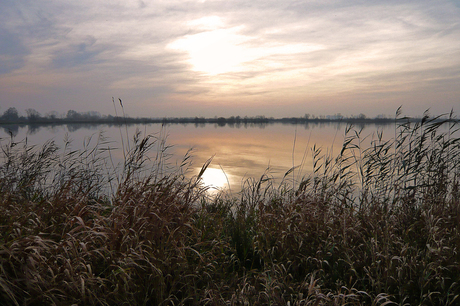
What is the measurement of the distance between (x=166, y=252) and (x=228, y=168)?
10663 mm

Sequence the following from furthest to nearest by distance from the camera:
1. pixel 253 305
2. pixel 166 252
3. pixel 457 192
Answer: pixel 457 192
pixel 166 252
pixel 253 305

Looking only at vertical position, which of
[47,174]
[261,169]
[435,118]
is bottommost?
[261,169]

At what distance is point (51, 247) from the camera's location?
103 inches

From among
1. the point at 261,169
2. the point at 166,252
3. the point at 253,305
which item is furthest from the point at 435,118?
the point at 261,169

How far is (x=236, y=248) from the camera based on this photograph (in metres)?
3.85

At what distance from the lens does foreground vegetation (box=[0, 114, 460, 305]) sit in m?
2.46

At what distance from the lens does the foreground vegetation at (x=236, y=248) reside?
2.46m

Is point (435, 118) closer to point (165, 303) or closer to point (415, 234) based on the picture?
point (415, 234)

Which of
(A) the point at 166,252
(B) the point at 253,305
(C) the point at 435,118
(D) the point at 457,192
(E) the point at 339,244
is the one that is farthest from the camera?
(C) the point at 435,118

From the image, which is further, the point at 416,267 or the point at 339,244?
the point at 339,244

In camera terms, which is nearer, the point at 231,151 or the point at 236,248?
the point at 236,248

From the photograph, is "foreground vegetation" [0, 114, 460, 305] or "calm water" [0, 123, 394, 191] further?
"calm water" [0, 123, 394, 191]

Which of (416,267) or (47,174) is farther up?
(47,174)

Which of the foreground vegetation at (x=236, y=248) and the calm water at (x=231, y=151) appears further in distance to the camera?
the calm water at (x=231, y=151)
